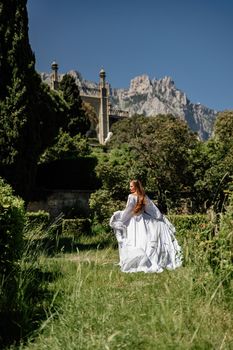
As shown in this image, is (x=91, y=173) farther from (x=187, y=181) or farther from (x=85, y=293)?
(x=85, y=293)

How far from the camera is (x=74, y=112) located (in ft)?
112

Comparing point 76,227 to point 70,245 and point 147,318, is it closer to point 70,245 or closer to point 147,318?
point 70,245

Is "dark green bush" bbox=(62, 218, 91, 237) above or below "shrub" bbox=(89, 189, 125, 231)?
below

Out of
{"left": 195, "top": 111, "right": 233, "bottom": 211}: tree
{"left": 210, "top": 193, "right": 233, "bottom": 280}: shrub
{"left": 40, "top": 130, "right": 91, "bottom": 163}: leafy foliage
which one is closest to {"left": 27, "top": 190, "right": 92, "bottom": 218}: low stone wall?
{"left": 40, "top": 130, "right": 91, "bottom": 163}: leafy foliage

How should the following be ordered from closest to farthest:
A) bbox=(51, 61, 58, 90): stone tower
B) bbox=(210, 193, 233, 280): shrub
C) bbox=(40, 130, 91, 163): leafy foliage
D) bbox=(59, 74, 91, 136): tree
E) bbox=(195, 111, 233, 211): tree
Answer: bbox=(210, 193, 233, 280): shrub → bbox=(195, 111, 233, 211): tree → bbox=(40, 130, 91, 163): leafy foliage → bbox=(59, 74, 91, 136): tree → bbox=(51, 61, 58, 90): stone tower

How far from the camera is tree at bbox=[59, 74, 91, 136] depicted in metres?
33.3

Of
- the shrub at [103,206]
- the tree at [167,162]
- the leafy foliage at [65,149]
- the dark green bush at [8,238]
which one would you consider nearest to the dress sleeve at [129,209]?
the dark green bush at [8,238]

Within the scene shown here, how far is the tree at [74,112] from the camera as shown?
3334 centimetres

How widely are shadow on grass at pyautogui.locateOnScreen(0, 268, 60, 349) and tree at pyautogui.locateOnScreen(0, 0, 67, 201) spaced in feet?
26.8

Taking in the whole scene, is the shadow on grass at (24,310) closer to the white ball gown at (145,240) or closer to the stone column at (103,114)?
the white ball gown at (145,240)

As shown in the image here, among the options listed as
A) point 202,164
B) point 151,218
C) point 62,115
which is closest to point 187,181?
point 202,164

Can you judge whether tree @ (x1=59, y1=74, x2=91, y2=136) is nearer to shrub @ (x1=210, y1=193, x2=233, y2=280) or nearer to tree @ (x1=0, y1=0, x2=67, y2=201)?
tree @ (x1=0, y1=0, x2=67, y2=201)

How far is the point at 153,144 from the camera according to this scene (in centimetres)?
1919

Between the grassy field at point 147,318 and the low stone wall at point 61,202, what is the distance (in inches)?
564
